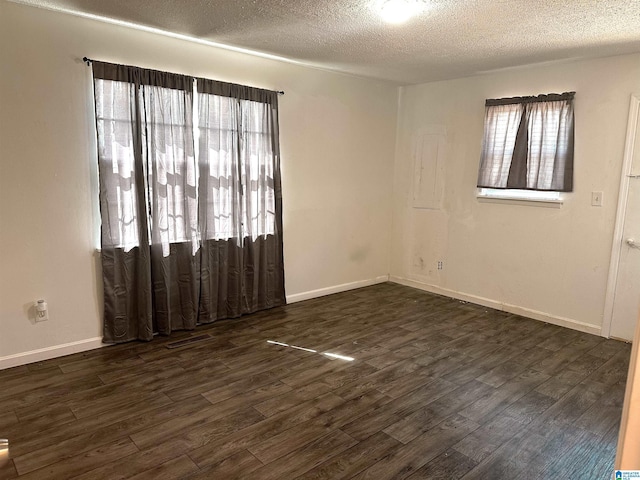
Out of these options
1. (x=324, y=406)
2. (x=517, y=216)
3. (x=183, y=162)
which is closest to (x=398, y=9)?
(x=183, y=162)

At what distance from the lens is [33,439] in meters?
2.33

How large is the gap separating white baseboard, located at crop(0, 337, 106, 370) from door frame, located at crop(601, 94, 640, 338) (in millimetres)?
4270

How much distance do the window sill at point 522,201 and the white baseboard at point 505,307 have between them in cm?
105

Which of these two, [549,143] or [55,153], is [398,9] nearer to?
[549,143]

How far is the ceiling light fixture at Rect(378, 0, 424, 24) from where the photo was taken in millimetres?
2600

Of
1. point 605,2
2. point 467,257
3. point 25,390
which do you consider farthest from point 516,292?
point 25,390

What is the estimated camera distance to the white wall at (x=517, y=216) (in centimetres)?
385

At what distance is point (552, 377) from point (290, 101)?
3.31m

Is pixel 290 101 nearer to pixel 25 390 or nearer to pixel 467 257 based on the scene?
pixel 467 257

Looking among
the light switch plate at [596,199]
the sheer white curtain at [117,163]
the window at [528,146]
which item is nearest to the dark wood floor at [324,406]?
the sheer white curtain at [117,163]

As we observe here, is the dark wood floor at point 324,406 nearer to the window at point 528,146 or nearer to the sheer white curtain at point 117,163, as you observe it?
the sheer white curtain at point 117,163

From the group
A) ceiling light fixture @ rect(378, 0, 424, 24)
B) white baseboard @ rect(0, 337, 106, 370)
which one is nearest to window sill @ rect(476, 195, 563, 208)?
ceiling light fixture @ rect(378, 0, 424, 24)

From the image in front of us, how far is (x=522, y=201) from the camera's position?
4.38 meters

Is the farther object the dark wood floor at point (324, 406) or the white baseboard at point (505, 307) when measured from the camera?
the white baseboard at point (505, 307)
